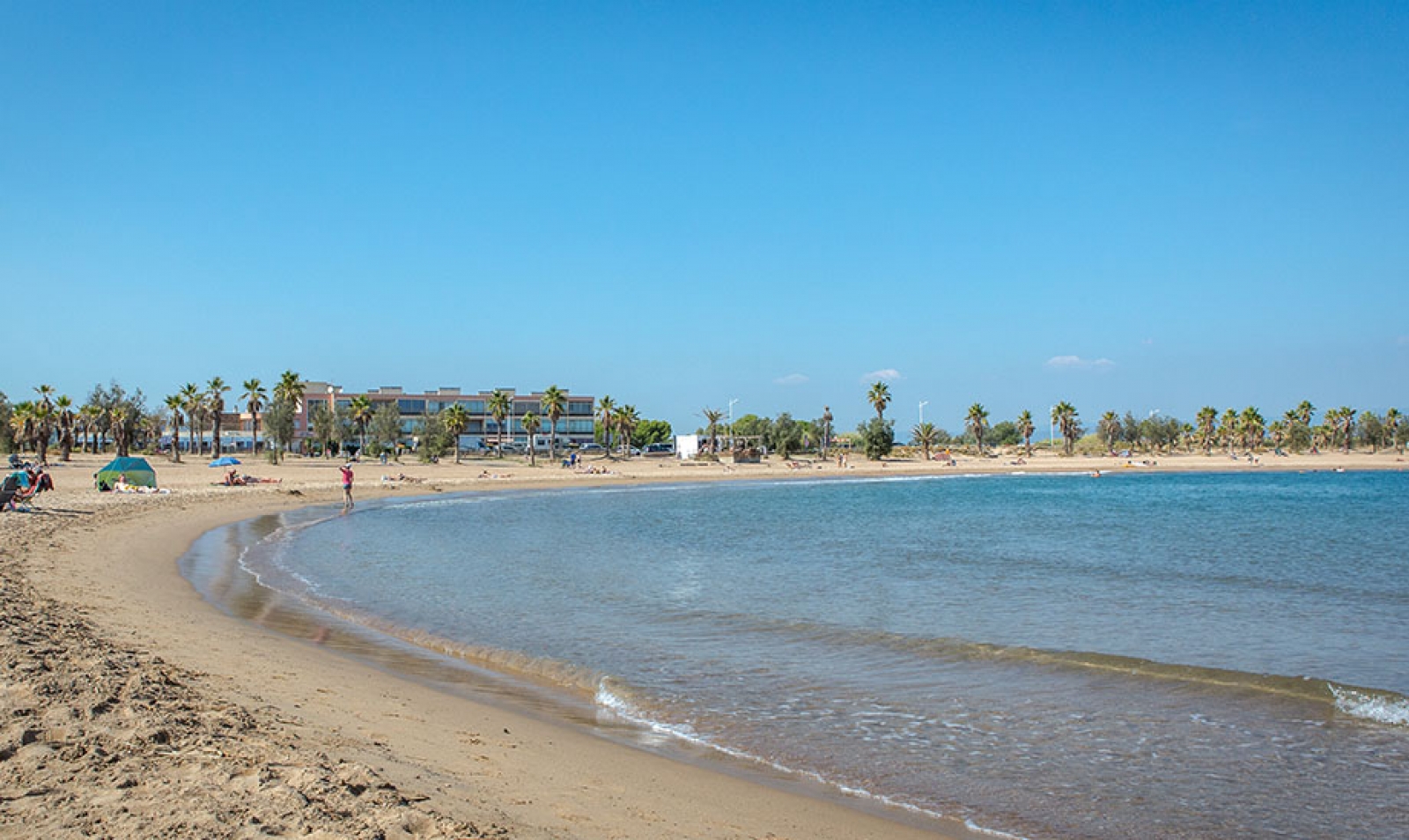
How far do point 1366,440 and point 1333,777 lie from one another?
153 meters

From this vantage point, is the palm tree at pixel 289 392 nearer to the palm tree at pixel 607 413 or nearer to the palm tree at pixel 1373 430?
the palm tree at pixel 607 413

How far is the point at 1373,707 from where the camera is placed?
32.9ft

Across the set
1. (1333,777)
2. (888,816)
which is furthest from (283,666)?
(1333,777)

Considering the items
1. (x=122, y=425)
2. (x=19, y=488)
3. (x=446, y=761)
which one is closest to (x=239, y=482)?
(x=19, y=488)

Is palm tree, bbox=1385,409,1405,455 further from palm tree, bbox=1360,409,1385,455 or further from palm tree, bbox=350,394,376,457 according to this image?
palm tree, bbox=350,394,376,457

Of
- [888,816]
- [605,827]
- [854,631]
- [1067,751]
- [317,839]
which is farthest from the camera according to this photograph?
[854,631]

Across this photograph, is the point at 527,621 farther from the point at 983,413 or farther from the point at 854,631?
the point at 983,413

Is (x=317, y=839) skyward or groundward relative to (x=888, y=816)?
skyward

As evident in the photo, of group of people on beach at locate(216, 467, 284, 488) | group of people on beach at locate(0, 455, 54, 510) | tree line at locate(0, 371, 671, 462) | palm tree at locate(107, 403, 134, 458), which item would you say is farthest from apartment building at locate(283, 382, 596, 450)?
group of people on beach at locate(0, 455, 54, 510)

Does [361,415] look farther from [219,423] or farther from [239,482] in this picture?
[239,482]

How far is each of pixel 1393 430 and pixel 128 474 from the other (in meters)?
147

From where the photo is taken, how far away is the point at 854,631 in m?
14.6

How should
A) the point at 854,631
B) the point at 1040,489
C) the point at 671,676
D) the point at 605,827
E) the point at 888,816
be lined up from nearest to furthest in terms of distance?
the point at 605,827
the point at 888,816
the point at 671,676
the point at 854,631
the point at 1040,489

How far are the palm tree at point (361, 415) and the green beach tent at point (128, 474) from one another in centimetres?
5237
